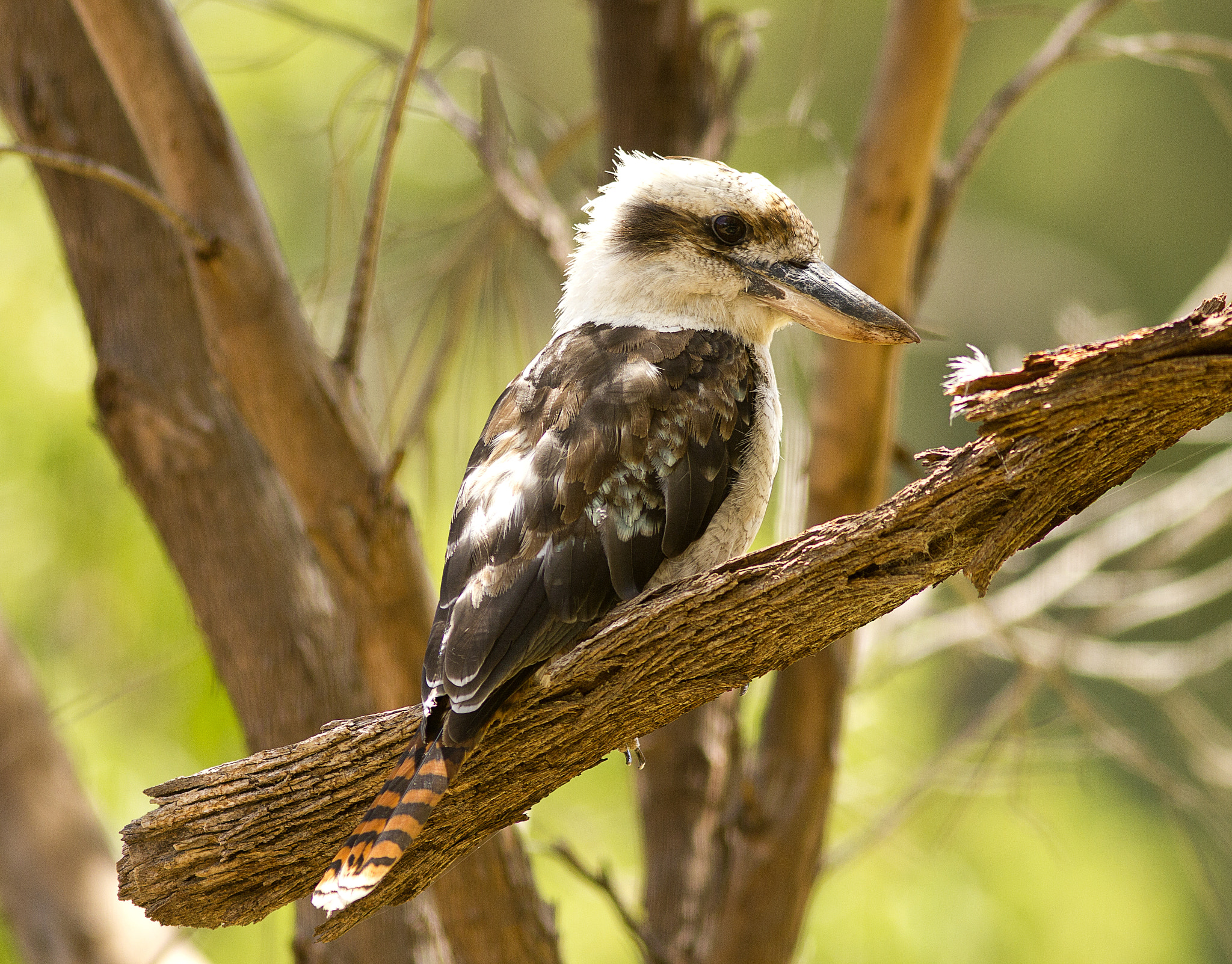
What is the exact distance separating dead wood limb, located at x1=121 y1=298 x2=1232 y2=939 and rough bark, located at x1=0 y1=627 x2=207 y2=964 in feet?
5.97

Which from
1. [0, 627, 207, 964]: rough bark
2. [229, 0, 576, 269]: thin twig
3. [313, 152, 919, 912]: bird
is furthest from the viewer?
[0, 627, 207, 964]: rough bark

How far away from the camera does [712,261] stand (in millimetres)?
2318

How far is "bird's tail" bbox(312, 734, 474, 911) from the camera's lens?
1.66 metres

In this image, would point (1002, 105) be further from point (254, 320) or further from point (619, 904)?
point (619, 904)

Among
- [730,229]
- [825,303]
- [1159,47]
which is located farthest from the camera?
[1159,47]

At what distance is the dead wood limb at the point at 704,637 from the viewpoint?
57.7 inches

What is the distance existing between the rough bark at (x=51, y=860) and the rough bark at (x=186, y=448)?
3.39ft

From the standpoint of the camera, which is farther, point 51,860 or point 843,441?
point 51,860

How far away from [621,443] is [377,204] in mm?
653

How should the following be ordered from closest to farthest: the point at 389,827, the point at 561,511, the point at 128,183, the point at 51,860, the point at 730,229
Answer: the point at 389,827 < the point at 561,511 < the point at 128,183 < the point at 730,229 < the point at 51,860

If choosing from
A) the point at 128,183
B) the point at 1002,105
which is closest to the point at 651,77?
the point at 1002,105

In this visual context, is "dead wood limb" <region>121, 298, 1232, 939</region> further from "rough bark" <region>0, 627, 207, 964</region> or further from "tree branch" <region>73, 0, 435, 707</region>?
"rough bark" <region>0, 627, 207, 964</region>

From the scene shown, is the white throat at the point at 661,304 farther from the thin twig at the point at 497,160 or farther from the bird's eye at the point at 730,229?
the thin twig at the point at 497,160

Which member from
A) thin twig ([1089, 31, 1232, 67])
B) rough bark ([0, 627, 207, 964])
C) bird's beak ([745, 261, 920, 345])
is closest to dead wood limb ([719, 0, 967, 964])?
thin twig ([1089, 31, 1232, 67])
